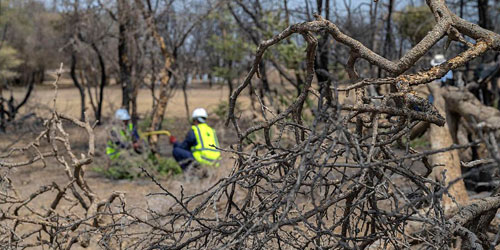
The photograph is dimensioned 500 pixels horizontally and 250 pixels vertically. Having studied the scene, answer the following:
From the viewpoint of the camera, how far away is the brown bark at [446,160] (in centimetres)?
575

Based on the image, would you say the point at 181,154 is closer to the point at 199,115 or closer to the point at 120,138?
the point at 199,115

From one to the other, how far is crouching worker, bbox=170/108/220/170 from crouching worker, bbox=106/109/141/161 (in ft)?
2.70

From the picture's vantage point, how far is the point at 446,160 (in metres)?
6.02

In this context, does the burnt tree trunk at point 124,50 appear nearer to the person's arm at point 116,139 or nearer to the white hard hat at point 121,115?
the white hard hat at point 121,115

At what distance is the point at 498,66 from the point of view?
800cm

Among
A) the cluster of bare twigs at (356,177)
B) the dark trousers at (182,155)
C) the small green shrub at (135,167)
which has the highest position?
the cluster of bare twigs at (356,177)

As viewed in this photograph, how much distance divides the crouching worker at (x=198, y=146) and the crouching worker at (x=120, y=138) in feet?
2.70

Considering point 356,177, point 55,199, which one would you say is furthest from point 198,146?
point 356,177

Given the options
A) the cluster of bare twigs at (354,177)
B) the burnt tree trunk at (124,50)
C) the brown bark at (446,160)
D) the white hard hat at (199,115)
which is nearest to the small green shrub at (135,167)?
the white hard hat at (199,115)

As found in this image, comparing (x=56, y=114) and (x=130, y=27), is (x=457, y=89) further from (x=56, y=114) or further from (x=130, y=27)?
(x=130, y=27)

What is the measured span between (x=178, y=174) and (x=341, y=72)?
5.16 meters

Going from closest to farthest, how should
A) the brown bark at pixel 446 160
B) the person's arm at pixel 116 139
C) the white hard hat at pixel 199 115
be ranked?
the brown bark at pixel 446 160 → the white hard hat at pixel 199 115 → the person's arm at pixel 116 139

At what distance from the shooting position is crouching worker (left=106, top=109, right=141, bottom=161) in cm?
945

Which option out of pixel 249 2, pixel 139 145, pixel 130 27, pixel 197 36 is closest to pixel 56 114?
pixel 139 145
